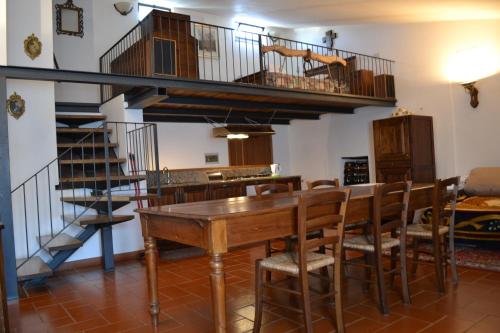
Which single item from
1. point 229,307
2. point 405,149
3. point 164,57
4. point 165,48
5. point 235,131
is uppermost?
point 165,48

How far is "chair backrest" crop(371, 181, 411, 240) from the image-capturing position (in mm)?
2857

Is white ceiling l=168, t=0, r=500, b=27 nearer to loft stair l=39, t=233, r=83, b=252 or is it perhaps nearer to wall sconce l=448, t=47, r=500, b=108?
wall sconce l=448, t=47, r=500, b=108

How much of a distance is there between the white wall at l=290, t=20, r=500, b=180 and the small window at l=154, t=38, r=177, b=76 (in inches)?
176

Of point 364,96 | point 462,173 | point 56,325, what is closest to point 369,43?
point 364,96

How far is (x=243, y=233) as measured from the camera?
2.23m

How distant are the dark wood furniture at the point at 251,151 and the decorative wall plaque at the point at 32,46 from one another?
4219mm

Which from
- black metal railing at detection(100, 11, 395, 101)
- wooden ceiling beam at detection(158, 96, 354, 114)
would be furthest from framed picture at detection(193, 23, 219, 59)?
wooden ceiling beam at detection(158, 96, 354, 114)

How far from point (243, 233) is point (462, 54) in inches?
234

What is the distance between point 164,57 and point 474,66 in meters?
4.91

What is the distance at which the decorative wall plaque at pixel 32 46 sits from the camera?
4.98m

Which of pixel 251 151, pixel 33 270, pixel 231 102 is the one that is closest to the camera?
pixel 33 270

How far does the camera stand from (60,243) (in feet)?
14.4

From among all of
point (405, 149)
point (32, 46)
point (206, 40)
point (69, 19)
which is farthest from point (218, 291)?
point (206, 40)

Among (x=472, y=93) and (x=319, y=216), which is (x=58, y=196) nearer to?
(x=319, y=216)
